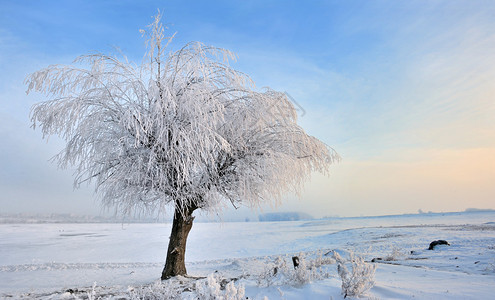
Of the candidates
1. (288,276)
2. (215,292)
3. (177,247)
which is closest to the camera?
(215,292)

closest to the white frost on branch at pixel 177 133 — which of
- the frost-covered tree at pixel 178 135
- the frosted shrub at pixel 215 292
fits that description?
the frost-covered tree at pixel 178 135

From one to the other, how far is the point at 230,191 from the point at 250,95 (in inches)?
107

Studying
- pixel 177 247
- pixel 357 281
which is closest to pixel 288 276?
pixel 357 281

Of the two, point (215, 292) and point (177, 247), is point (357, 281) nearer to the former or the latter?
point (215, 292)

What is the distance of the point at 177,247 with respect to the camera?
8.62 metres

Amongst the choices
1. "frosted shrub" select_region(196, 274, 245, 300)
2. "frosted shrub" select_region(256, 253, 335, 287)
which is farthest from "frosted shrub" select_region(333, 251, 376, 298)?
"frosted shrub" select_region(196, 274, 245, 300)

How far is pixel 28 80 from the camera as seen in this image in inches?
300

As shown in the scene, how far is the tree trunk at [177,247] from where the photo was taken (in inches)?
334

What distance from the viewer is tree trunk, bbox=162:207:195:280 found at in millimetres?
8484

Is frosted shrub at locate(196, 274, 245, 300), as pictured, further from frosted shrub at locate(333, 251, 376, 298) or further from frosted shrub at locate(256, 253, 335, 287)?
frosted shrub at locate(256, 253, 335, 287)

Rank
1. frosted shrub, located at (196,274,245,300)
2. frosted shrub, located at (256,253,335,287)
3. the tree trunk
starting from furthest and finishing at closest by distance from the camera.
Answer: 1. the tree trunk
2. frosted shrub, located at (256,253,335,287)
3. frosted shrub, located at (196,274,245,300)

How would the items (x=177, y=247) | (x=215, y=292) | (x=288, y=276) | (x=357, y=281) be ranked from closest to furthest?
(x=215, y=292) < (x=357, y=281) < (x=288, y=276) < (x=177, y=247)

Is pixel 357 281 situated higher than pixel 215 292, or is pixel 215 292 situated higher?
pixel 215 292

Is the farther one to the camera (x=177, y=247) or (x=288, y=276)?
(x=177, y=247)
